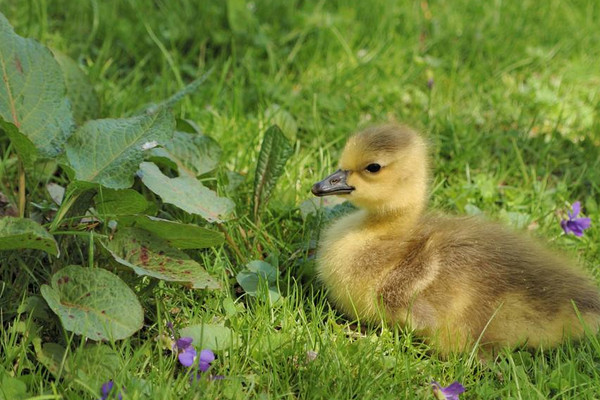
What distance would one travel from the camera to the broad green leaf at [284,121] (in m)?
3.62

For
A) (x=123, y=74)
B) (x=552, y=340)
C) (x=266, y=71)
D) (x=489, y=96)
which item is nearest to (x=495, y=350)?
(x=552, y=340)

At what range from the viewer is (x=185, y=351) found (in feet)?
7.39

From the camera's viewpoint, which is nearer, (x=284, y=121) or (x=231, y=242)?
(x=231, y=242)

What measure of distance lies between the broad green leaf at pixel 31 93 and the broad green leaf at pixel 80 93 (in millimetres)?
606

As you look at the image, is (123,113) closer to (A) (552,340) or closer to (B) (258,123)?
(B) (258,123)

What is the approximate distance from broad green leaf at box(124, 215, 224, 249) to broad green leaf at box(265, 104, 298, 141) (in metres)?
1.22

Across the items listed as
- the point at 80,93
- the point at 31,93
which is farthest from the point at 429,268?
the point at 80,93

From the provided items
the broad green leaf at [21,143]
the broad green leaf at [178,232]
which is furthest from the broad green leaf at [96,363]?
A: the broad green leaf at [21,143]

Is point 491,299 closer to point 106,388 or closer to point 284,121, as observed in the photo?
point 106,388

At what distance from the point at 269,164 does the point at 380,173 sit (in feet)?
1.61

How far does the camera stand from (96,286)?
228cm

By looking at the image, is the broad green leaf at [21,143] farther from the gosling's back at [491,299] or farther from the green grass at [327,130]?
the gosling's back at [491,299]

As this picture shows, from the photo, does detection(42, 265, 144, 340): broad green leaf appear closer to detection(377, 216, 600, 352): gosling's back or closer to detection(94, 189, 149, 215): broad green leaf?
detection(94, 189, 149, 215): broad green leaf

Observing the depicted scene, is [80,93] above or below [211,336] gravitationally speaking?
above
